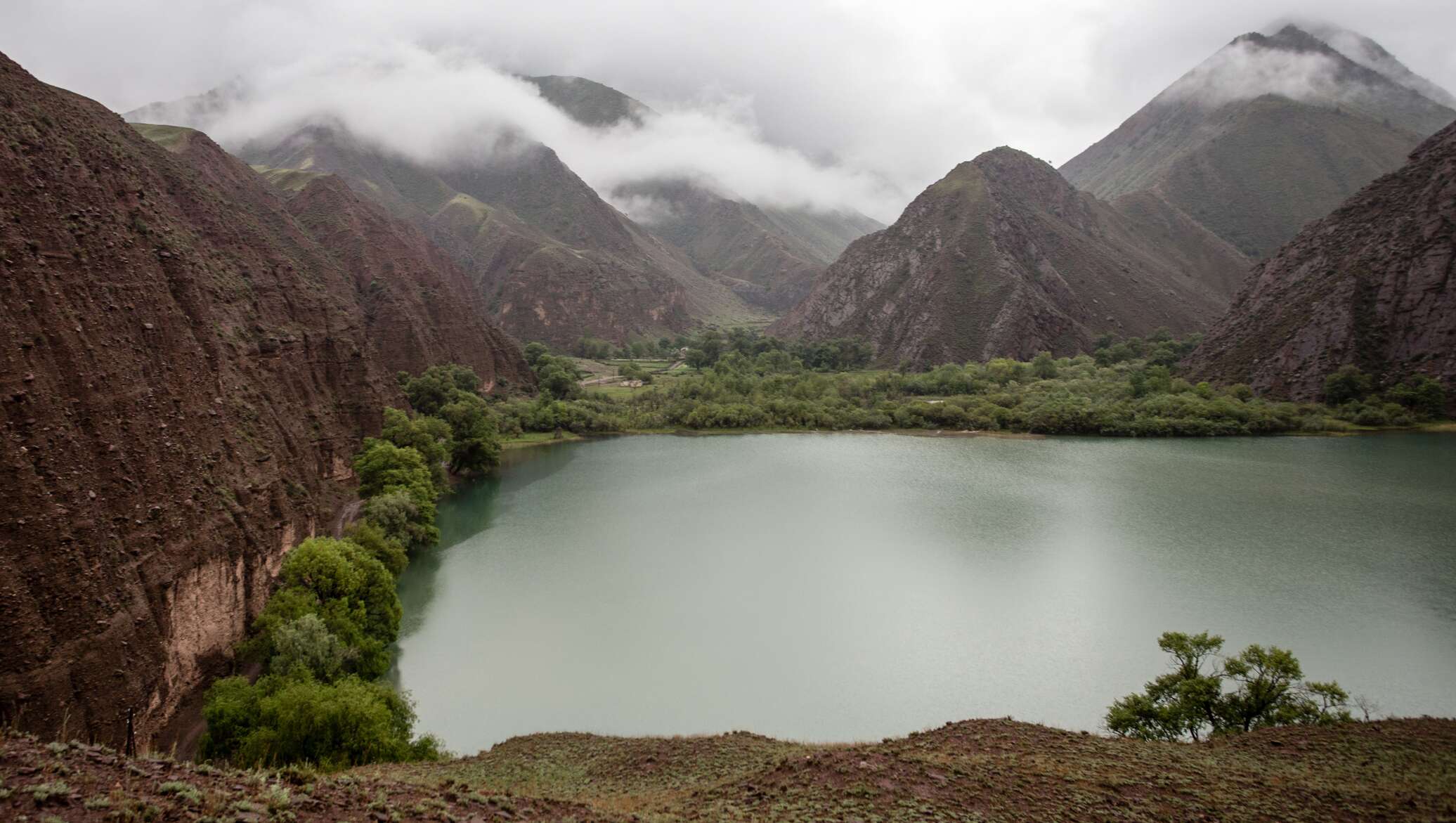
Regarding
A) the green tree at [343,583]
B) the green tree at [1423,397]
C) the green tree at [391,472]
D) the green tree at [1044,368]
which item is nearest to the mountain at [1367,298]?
the green tree at [1423,397]

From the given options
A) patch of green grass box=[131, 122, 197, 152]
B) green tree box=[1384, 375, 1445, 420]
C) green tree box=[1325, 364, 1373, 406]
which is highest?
patch of green grass box=[131, 122, 197, 152]

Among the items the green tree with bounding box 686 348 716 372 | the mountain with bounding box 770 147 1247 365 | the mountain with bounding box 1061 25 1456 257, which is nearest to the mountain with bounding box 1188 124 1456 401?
the mountain with bounding box 770 147 1247 365

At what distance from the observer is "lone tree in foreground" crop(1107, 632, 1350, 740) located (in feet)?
58.2

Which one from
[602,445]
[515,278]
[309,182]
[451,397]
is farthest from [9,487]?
[515,278]

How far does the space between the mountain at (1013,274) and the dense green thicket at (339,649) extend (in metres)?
92.1

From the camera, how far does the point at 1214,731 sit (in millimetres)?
17609

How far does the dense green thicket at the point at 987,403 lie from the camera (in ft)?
223

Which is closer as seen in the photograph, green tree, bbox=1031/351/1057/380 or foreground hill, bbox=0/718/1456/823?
foreground hill, bbox=0/718/1456/823

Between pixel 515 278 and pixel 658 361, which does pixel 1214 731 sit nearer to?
pixel 658 361

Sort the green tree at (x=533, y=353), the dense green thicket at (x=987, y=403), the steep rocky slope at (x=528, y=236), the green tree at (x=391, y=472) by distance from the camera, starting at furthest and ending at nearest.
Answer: the steep rocky slope at (x=528, y=236)
the green tree at (x=533, y=353)
the dense green thicket at (x=987, y=403)
the green tree at (x=391, y=472)

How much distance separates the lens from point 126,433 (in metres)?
20.1

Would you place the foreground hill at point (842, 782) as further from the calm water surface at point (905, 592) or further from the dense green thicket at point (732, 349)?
the dense green thicket at point (732, 349)

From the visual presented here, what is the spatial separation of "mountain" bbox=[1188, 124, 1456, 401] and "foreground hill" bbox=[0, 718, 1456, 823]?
72.5 m

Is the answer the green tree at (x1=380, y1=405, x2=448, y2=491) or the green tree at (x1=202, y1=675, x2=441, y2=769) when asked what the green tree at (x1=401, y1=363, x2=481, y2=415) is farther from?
the green tree at (x1=202, y1=675, x2=441, y2=769)
